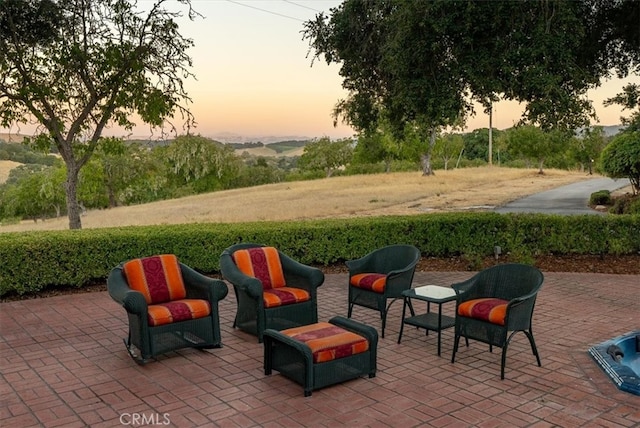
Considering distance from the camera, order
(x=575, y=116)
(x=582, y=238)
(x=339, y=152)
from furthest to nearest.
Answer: (x=339, y=152)
(x=582, y=238)
(x=575, y=116)

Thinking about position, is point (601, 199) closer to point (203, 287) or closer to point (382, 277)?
point (382, 277)

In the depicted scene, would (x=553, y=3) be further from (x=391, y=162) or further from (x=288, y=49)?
(x=391, y=162)

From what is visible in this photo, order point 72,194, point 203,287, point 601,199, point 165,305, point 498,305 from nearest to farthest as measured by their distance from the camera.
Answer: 1. point 498,305
2. point 165,305
3. point 203,287
4. point 72,194
5. point 601,199

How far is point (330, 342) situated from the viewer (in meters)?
4.51

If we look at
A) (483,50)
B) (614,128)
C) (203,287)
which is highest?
(483,50)

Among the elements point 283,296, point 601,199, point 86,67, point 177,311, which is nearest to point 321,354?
point 283,296

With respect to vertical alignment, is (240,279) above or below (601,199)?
above

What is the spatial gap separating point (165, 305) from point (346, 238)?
4.96 m

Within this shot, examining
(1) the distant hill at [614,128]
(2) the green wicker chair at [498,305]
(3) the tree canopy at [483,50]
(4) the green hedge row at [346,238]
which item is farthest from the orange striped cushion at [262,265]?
(1) the distant hill at [614,128]

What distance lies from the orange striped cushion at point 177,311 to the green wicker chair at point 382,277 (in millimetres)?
1866

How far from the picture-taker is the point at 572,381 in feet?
15.2

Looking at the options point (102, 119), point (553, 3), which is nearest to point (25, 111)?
point (102, 119)

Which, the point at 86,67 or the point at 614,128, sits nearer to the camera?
the point at 86,67

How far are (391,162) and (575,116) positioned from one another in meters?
42.7
